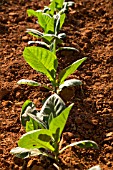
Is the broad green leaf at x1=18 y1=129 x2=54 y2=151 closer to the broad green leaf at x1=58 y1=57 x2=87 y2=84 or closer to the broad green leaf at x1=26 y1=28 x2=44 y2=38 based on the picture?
the broad green leaf at x1=58 y1=57 x2=87 y2=84

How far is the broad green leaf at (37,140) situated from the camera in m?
1.76

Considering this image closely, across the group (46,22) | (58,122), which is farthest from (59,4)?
(58,122)

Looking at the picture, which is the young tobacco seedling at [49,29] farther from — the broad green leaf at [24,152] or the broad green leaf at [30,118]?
the broad green leaf at [24,152]

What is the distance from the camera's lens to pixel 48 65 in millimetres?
2219

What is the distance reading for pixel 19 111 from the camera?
86.9 inches

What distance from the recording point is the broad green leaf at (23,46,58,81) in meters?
2.13

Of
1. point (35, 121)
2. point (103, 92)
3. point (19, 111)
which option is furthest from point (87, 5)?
point (35, 121)

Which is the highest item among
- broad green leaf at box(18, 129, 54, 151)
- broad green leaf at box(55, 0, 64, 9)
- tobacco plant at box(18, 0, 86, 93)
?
broad green leaf at box(55, 0, 64, 9)

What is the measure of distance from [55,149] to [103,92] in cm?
57

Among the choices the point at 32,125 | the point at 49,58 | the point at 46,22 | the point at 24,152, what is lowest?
the point at 24,152

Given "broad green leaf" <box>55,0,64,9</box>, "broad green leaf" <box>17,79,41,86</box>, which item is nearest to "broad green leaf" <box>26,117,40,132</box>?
"broad green leaf" <box>17,79,41,86</box>

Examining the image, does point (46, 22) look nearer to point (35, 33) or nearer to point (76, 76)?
point (35, 33)

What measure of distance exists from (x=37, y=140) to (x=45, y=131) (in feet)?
0.19

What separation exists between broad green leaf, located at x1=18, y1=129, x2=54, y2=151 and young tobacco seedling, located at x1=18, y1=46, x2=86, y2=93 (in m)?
0.41
